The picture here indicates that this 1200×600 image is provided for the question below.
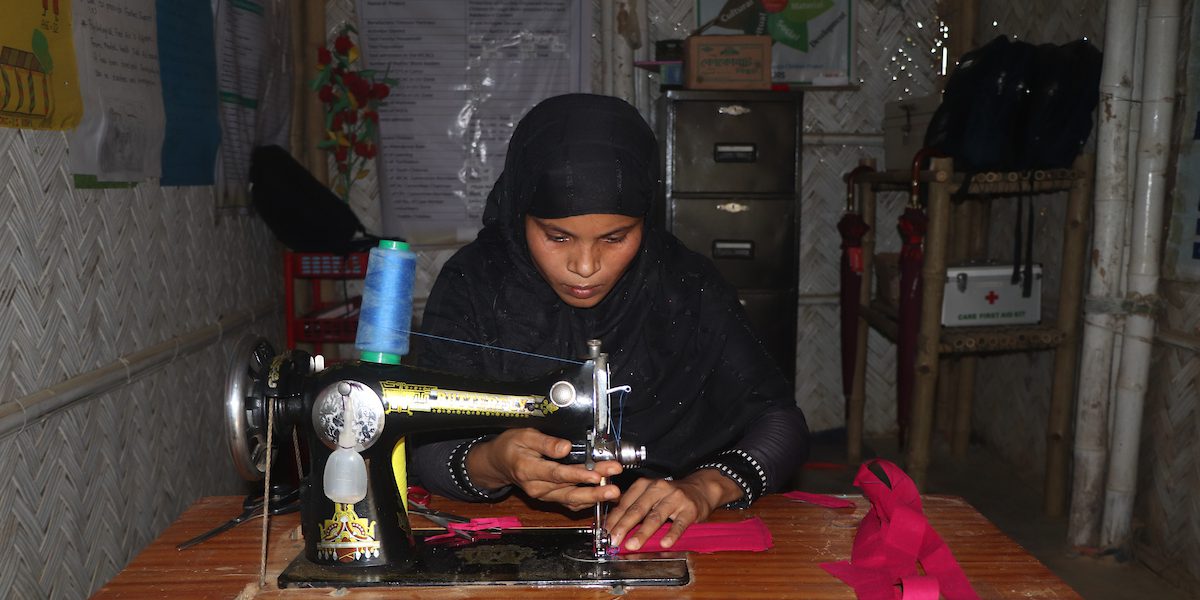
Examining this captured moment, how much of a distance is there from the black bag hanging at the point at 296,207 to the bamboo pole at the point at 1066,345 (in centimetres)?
272

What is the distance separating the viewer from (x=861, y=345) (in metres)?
4.33

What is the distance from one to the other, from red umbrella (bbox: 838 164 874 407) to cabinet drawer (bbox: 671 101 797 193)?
0.43 metres

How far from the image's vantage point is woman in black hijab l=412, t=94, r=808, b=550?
1.42 meters

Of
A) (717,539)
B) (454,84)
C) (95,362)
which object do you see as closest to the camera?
(717,539)

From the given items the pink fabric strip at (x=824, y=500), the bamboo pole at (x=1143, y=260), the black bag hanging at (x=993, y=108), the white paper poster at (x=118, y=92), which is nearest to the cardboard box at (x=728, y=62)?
the black bag hanging at (x=993, y=108)

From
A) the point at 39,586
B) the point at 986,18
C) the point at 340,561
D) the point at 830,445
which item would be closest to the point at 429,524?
the point at 340,561

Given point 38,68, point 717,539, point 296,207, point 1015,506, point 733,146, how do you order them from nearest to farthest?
point 717,539 < point 38,68 < point 296,207 < point 1015,506 < point 733,146

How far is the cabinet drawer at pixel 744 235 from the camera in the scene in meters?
3.86

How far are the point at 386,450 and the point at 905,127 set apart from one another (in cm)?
332

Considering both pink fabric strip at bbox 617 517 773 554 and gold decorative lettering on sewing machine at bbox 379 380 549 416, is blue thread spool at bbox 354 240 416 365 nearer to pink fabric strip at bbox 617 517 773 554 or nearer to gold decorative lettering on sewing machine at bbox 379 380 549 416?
gold decorative lettering on sewing machine at bbox 379 380 549 416

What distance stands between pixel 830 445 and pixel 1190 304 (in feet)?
7.07

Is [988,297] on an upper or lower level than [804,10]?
lower

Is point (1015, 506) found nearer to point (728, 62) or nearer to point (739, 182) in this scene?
point (739, 182)

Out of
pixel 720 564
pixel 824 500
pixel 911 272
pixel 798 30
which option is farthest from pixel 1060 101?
pixel 720 564
